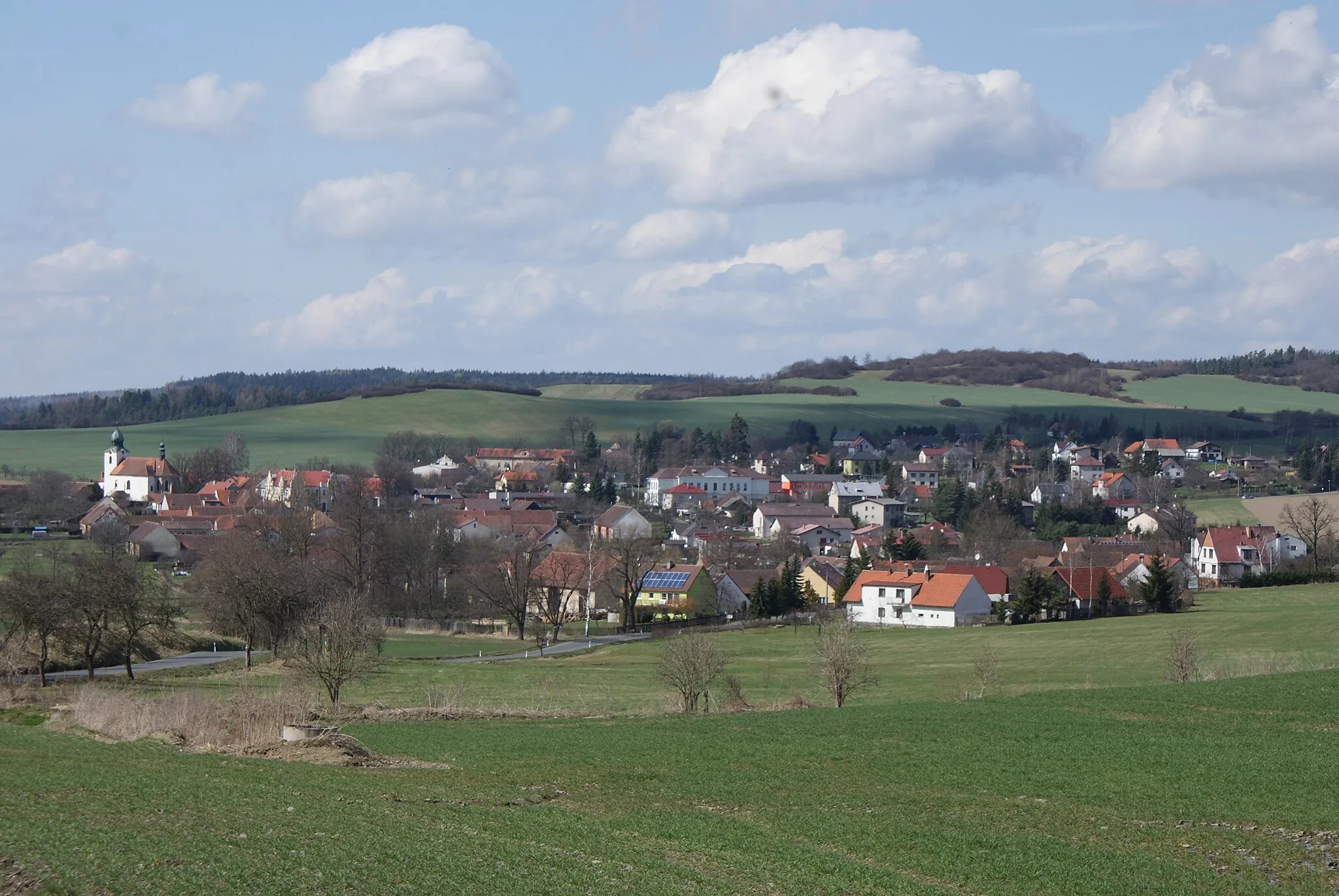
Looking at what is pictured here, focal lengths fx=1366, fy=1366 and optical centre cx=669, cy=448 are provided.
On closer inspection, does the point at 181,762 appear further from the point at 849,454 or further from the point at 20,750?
the point at 849,454

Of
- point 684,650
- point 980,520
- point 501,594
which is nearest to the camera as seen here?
point 684,650

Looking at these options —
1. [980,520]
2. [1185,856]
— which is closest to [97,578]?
[1185,856]

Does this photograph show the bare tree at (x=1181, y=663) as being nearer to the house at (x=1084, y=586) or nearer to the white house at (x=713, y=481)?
the house at (x=1084, y=586)

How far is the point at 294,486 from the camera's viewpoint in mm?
115375

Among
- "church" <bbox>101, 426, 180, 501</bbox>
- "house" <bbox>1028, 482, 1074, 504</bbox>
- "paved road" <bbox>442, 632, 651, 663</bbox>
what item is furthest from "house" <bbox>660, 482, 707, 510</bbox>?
"paved road" <bbox>442, 632, 651, 663</bbox>

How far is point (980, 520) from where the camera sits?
110 meters

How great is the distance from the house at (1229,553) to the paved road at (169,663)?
62.4m

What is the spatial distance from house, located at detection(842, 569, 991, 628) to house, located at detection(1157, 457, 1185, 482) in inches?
2888

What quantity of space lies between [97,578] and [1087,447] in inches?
5556

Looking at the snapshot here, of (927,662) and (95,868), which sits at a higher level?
(95,868)

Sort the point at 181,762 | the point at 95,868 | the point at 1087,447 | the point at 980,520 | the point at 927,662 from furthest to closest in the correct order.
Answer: the point at 1087,447 → the point at 980,520 → the point at 927,662 → the point at 181,762 → the point at 95,868

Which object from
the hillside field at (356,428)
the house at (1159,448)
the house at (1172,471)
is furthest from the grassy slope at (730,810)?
the house at (1159,448)

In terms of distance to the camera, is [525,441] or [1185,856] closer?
[1185,856]

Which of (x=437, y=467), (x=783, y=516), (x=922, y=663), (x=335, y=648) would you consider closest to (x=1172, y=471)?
(x=783, y=516)
